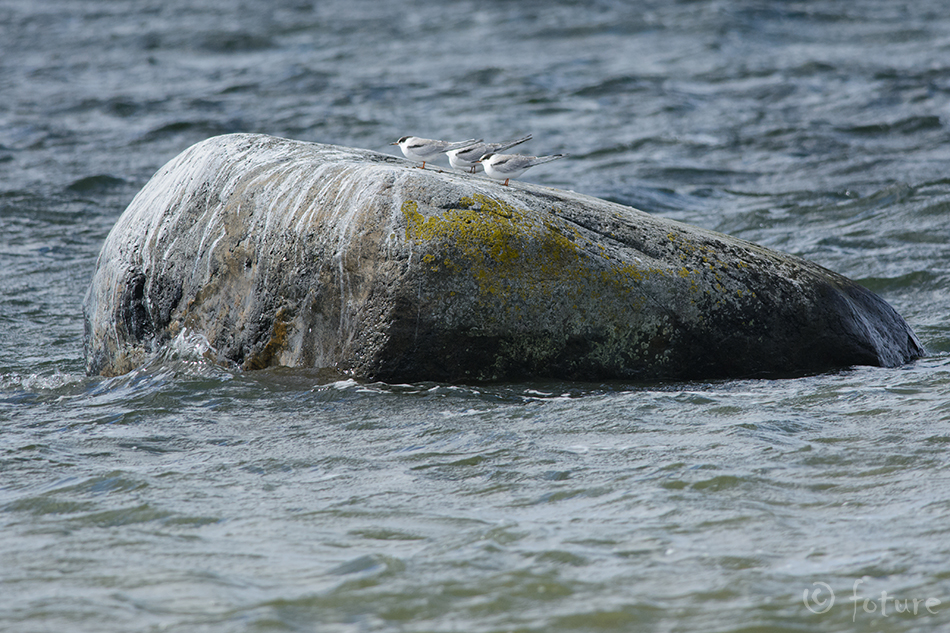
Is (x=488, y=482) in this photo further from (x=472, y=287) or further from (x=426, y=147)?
(x=426, y=147)

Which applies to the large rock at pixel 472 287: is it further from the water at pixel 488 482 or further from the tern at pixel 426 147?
the tern at pixel 426 147

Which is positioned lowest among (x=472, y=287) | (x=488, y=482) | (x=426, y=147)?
(x=488, y=482)

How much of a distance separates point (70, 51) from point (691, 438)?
2053cm

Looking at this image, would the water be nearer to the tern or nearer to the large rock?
the large rock

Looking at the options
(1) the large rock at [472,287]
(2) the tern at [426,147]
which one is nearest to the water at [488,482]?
(1) the large rock at [472,287]

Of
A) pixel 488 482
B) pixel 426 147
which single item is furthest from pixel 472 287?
pixel 426 147

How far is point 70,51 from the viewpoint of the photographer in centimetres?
2147

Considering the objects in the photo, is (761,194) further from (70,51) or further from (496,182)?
(70,51)

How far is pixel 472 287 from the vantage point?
5535 mm

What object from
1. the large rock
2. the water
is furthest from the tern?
the water

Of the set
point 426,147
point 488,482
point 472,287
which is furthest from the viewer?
point 426,147

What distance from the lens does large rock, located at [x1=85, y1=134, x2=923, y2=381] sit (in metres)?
5.55

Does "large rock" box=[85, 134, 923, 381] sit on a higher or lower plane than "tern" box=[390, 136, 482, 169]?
lower

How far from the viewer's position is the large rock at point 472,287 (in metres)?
5.55
